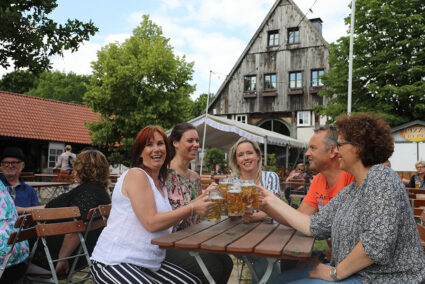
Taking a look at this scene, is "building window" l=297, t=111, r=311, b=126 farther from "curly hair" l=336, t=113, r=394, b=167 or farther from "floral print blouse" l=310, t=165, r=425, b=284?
"floral print blouse" l=310, t=165, r=425, b=284

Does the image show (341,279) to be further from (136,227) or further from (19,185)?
(19,185)

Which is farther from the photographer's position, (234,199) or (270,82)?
(270,82)

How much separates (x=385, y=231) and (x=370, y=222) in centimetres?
8

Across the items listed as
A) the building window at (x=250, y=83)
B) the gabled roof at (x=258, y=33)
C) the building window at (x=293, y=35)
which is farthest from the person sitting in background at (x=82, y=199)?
the building window at (x=293, y=35)

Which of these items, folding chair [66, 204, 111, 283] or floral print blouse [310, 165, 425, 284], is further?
folding chair [66, 204, 111, 283]

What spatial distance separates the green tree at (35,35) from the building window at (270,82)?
17.4 m

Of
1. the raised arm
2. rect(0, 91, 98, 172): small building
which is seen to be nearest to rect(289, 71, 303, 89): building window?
rect(0, 91, 98, 172): small building

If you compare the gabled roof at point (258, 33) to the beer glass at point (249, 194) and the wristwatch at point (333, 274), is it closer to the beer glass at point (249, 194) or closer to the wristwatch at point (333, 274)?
the beer glass at point (249, 194)

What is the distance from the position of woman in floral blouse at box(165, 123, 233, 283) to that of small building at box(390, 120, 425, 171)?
40.9ft

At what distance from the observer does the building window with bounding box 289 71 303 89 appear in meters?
22.1

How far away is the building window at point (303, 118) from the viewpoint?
21859mm

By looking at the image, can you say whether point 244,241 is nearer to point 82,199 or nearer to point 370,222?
point 370,222

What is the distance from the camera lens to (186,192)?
314cm

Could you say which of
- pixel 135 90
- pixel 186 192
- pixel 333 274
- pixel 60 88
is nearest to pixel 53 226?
pixel 186 192
